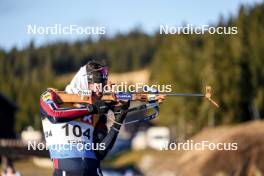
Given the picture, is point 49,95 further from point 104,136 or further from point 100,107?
point 104,136

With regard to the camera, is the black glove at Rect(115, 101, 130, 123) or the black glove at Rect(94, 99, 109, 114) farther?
the black glove at Rect(115, 101, 130, 123)

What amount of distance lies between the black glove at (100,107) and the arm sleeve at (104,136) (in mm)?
240

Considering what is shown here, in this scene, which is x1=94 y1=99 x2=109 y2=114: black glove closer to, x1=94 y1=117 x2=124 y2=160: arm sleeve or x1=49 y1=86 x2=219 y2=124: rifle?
x1=49 y1=86 x2=219 y2=124: rifle

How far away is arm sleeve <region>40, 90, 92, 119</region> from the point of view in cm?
621

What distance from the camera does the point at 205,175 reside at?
19828 mm

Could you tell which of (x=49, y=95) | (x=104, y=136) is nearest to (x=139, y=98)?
(x=104, y=136)

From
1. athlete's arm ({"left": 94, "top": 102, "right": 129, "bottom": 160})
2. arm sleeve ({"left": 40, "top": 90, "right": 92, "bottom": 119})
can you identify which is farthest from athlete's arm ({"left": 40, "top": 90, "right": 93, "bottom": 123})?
athlete's arm ({"left": 94, "top": 102, "right": 129, "bottom": 160})

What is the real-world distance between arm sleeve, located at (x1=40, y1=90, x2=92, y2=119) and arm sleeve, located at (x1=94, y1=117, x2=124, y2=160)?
381 millimetres

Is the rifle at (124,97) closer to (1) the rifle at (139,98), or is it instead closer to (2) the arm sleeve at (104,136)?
(1) the rifle at (139,98)

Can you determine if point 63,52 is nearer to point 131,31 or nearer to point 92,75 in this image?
point 131,31

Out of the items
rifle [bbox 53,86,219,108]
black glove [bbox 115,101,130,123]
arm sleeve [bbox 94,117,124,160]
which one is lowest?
arm sleeve [bbox 94,117,124,160]

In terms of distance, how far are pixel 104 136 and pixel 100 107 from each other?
0.56 metres

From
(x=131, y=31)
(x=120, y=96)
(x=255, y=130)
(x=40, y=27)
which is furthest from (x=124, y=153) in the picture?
Result: (x=131, y=31)

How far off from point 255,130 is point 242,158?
1.96 metres
